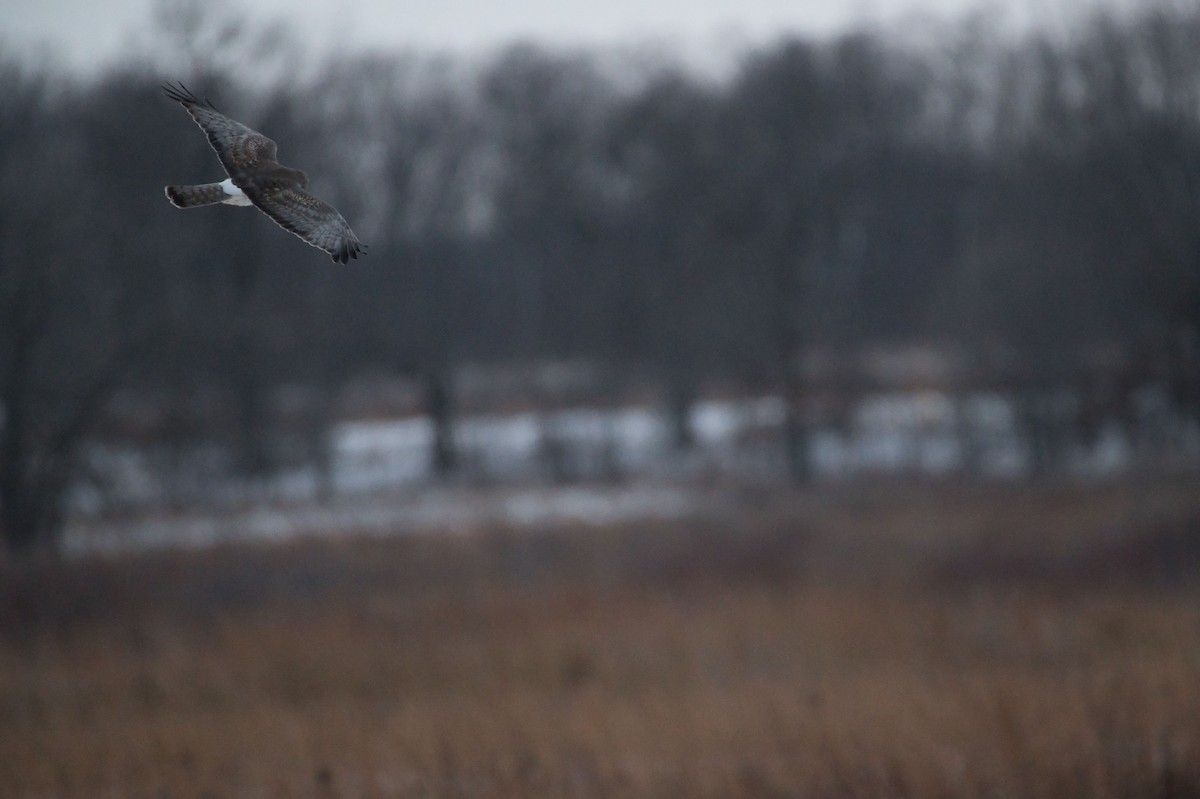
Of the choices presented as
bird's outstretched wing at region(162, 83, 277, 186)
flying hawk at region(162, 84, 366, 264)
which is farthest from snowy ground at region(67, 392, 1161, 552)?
flying hawk at region(162, 84, 366, 264)

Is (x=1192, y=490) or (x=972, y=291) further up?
(x=972, y=291)

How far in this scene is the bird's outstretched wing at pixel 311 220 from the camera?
70.6 inches

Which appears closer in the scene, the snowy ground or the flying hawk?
the flying hawk

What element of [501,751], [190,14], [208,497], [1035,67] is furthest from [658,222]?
[190,14]

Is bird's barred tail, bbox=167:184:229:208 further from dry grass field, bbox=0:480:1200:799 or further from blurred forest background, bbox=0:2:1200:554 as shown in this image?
dry grass field, bbox=0:480:1200:799

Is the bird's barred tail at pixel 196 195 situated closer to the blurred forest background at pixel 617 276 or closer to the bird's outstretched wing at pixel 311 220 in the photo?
the bird's outstretched wing at pixel 311 220

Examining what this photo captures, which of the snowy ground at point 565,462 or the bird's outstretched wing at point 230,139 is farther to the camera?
the snowy ground at point 565,462

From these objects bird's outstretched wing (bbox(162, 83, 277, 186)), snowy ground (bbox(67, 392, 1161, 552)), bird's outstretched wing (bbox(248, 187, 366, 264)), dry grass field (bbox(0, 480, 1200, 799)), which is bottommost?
dry grass field (bbox(0, 480, 1200, 799))

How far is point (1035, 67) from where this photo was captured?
998 inches

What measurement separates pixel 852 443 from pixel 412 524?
13395 millimetres

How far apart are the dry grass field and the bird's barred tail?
703cm

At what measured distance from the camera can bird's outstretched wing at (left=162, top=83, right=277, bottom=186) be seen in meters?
1.97

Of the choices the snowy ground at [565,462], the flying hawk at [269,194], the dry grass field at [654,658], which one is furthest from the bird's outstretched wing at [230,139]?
the snowy ground at [565,462]

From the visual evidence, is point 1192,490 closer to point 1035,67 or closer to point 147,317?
point 1035,67
